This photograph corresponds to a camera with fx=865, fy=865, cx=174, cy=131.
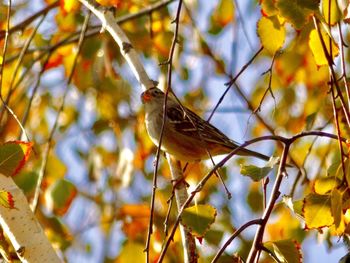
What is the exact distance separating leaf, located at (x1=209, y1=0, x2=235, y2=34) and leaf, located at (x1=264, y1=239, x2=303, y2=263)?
2080 mm

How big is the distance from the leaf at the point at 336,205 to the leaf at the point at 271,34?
1.41 feet

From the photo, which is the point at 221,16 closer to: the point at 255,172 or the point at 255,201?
the point at 255,201

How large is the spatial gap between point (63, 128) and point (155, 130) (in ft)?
4.10

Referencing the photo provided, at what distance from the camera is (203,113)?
4.21 meters

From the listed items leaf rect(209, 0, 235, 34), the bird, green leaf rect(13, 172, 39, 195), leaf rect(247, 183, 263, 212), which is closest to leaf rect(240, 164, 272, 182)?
the bird

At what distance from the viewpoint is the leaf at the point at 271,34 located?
Answer: 1.99 meters

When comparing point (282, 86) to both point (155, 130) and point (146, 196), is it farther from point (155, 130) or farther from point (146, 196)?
point (155, 130)

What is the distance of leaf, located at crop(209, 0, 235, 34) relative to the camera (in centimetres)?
372

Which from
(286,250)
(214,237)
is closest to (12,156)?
(286,250)

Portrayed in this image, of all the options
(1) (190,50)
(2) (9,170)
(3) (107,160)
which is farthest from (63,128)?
(2) (9,170)

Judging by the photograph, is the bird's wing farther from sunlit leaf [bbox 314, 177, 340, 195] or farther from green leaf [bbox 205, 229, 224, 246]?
sunlit leaf [bbox 314, 177, 340, 195]

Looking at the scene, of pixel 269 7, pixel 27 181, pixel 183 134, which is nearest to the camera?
pixel 269 7

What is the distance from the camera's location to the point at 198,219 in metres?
1.80

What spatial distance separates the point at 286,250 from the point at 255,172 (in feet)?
0.56
